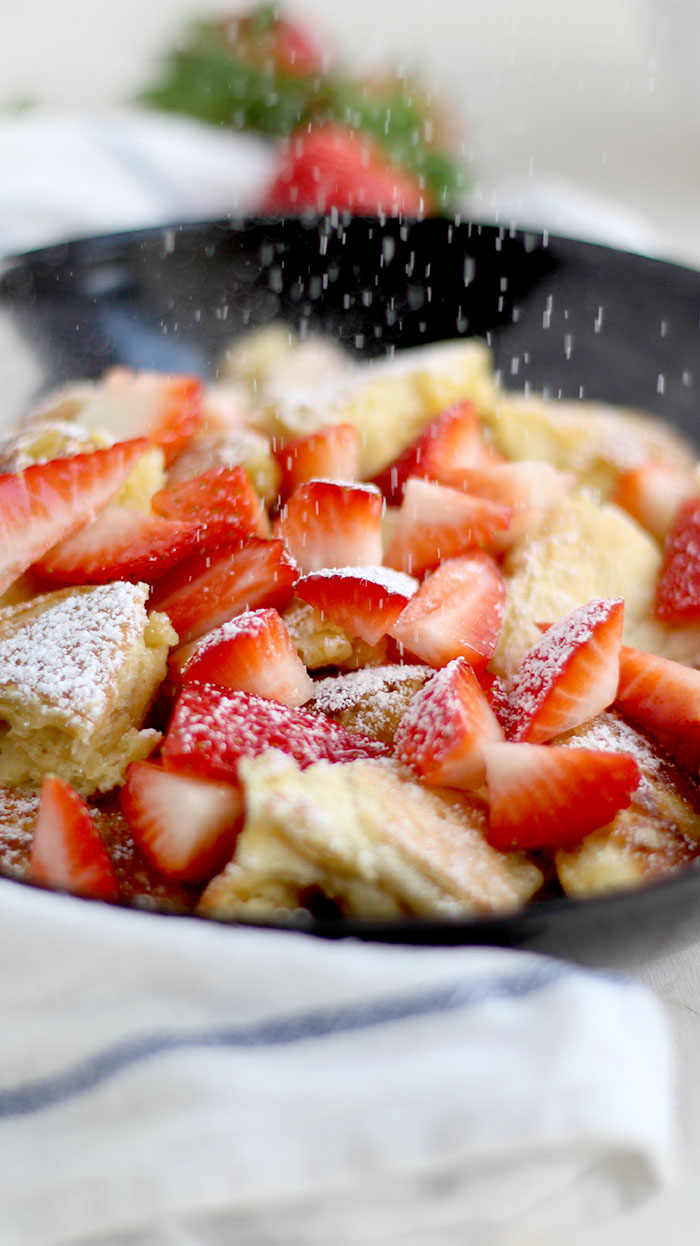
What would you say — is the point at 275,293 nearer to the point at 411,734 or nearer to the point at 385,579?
the point at 385,579

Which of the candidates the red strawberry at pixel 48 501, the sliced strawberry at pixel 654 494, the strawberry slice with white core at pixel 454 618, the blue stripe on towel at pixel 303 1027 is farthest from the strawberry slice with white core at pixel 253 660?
the sliced strawberry at pixel 654 494

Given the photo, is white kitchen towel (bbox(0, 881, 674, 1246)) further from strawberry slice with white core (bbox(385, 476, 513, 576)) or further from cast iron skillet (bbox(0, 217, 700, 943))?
cast iron skillet (bbox(0, 217, 700, 943))

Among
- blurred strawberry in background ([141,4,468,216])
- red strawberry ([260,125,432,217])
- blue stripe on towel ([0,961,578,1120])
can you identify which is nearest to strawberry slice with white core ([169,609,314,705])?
blue stripe on towel ([0,961,578,1120])

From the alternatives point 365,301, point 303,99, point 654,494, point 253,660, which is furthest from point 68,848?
point 303,99

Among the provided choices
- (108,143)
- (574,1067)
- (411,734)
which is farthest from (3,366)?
(574,1067)

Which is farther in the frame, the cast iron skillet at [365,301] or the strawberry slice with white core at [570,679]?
the cast iron skillet at [365,301]

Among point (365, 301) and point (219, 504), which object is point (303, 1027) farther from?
point (365, 301)

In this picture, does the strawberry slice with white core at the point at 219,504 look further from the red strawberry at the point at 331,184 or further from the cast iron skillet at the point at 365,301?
the red strawberry at the point at 331,184
